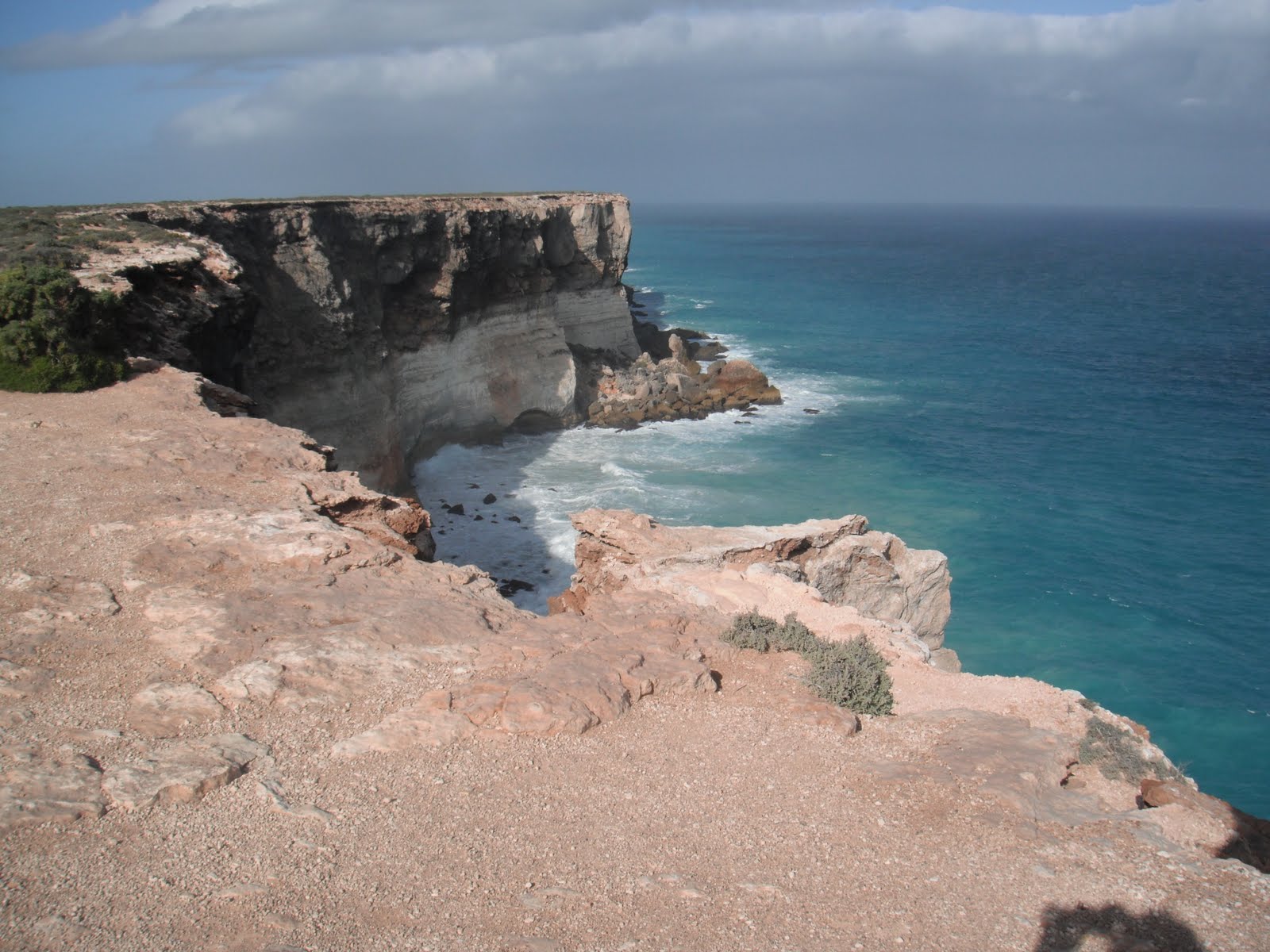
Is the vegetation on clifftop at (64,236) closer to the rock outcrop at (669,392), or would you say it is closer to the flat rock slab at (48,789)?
the flat rock slab at (48,789)

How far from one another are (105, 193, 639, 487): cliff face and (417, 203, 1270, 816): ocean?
2.77 meters

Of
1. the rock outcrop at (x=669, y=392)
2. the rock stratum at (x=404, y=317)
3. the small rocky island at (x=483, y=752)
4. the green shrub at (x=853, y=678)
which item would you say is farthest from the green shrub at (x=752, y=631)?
the rock outcrop at (x=669, y=392)

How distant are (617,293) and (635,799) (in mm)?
40605

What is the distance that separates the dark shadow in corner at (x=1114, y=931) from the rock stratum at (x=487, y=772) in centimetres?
3

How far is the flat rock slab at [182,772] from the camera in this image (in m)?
7.51

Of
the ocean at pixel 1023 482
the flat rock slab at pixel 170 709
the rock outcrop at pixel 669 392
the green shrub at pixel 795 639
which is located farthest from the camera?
the rock outcrop at pixel 669 392

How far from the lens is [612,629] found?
11734 mm

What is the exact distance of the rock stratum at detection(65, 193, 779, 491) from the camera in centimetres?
2205

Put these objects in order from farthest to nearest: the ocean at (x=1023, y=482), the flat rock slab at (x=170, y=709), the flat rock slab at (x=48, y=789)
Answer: the ocean at (x=1023, y=482) → the flat rock slab at (x=170, y=709) → the flat rock slab at (x=48, y=789)

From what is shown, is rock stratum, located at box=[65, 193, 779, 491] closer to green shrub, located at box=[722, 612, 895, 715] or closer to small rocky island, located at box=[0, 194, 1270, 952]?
small rocky island, located at box=[0, 194, 1270, 952]

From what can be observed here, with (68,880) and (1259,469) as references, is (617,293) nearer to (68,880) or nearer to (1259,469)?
(1259,469)

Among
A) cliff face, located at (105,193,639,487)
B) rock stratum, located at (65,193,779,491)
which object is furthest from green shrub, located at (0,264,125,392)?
cliff face, located at (105,193,639,487)

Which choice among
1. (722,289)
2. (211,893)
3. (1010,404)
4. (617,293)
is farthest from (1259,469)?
(722,289)

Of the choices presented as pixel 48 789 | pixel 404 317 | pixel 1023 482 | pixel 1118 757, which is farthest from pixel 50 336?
pixel 1023 482
